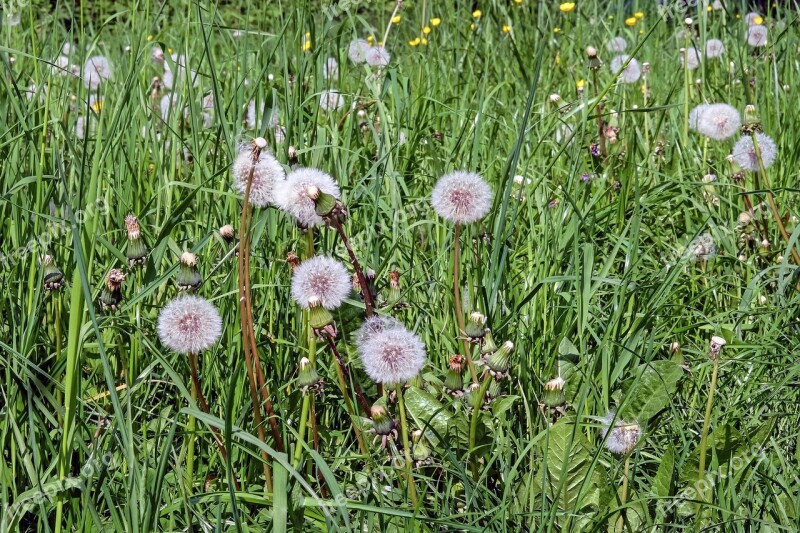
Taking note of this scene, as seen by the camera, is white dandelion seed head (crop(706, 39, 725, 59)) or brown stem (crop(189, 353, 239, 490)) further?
white dandelion seed head (crop(706, 39, 725, 59))

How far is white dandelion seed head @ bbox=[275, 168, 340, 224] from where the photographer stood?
1467 millimetres

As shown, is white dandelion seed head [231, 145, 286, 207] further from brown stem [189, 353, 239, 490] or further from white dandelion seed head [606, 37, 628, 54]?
white dandelion seed head [606, 37, 628, 54]

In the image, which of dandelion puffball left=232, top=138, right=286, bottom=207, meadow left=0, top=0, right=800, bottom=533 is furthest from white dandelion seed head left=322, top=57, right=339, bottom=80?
dandelion puffball left=232, top=138, right=286, bottom=207

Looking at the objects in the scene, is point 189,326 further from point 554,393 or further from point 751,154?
point 751,154

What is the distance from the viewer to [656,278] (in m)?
1.94

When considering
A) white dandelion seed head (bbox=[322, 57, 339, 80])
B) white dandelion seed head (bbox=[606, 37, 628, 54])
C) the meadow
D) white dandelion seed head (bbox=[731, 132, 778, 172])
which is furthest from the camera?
white dandelion seed head (bbox=[606, 37, 628, 54])

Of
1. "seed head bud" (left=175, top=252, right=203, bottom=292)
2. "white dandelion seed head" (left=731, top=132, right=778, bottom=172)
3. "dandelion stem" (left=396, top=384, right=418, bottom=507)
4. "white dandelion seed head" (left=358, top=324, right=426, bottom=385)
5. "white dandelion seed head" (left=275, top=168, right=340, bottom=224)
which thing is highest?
"white dandelion seed head" (left=731, top=132, right=778, bottom=172)

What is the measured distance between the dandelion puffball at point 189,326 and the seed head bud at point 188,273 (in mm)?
37

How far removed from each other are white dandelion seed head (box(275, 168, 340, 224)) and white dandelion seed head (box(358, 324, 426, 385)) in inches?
8.2

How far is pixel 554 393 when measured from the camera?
1.47 metres

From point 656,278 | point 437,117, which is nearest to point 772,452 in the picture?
point 656,278

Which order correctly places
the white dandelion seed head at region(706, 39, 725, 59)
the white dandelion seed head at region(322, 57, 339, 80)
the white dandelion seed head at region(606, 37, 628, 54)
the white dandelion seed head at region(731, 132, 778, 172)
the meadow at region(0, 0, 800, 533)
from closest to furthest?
the meadow at region(0, 0, 800, 533) → the white dandelion seed head at region(731, 132, 778, 172) → the white dandelion seed head at region(322, 57, 339, 80) → the white dandelion seed head at region(706, 39, 725, 59) → the white dandelion seed head at region(606, 37, 628, 54)

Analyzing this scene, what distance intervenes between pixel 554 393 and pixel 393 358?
26 centimetres

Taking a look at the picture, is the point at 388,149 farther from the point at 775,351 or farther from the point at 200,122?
the point at 775,351
